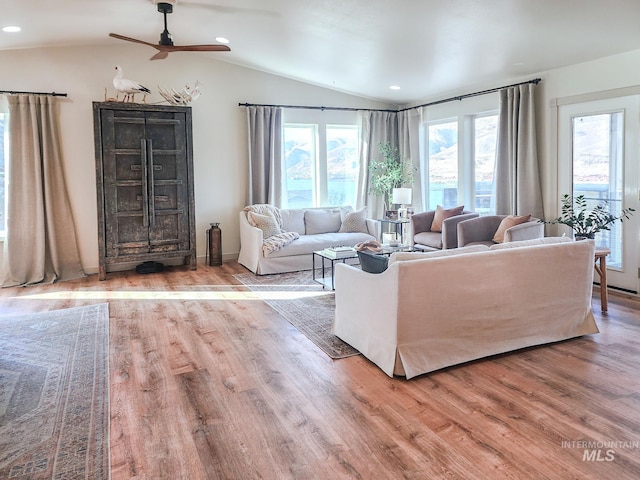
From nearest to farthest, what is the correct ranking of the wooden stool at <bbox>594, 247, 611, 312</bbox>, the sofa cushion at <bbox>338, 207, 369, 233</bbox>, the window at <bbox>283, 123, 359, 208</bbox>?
the wooden stool at <bbox>594, 247, 611, 312</bbox>, the sofa cushion at <bbox>338, 207, 369, 233</bbox>, the window at <bbox>283, 123, 359, 208</bbox>

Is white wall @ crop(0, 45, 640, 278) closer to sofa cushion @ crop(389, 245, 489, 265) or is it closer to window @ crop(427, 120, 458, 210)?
window @ crop(427, 120, 458, 210)

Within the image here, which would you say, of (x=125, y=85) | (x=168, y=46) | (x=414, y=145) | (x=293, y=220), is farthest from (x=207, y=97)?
(x=414, y=145)

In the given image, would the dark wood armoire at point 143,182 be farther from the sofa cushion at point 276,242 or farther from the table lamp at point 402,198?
the table lamp at point 402,198

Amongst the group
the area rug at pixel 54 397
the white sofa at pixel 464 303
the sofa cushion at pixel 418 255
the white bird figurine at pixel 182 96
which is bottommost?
the area rug at pixel 54 397

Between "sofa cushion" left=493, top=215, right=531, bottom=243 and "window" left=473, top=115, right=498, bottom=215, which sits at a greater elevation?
"window" left=473, top=115, right=498, bottom=215

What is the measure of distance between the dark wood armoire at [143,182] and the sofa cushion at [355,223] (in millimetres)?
2168

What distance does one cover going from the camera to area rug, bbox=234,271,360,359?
371 centimetres

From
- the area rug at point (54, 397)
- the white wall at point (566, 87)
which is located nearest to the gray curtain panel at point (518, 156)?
the white wall at point (566, 87)

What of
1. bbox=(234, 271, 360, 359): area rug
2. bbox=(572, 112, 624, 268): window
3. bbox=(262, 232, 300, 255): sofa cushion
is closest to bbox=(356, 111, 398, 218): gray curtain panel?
bbox=(262, 232, 300, 255): sofa cushion

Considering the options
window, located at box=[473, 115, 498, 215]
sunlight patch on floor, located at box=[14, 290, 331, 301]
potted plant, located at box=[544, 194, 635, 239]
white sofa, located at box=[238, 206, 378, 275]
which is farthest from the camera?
window, located at box=[473, 115, 498, 215]

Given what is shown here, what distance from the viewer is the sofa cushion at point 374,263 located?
3.25 m

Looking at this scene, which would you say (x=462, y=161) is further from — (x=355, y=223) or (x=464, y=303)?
(x=464, y=303)

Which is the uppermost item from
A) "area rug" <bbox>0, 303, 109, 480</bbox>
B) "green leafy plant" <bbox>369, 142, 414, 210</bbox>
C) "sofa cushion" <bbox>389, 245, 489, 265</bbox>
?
"green leafy plant" <bbox>369, 142, 414, 210</bbox>

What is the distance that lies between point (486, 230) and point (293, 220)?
2.68 meters
